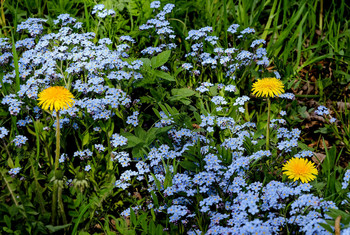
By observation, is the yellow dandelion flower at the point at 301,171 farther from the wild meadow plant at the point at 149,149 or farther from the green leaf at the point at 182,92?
the green leaf at the point at 182,92

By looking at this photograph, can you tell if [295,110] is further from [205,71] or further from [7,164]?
[7,164]

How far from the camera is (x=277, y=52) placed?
3984 mm

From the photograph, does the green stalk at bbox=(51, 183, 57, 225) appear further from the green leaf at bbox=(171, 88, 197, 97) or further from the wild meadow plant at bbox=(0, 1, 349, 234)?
the green leaf at bbox=(171, 88, 197, 97)

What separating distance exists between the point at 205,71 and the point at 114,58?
1089 millimetres

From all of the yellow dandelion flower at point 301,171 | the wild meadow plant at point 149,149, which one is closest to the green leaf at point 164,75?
the wild meadow plant at point 149,149

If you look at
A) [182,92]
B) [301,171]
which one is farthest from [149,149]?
[301,171]

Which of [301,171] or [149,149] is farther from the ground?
[149,149]

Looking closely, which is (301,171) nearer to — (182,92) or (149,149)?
(149,149)

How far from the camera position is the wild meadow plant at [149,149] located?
228cm

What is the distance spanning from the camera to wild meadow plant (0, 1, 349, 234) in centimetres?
228

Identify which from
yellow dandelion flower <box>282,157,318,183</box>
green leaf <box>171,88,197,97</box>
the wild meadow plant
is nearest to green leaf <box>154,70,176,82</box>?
the wild meadow plant

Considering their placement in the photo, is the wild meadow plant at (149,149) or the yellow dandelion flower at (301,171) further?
the yellow dandelion flower at (301,171)

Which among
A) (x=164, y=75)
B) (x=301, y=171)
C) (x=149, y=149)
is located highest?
(x=164, y=75)

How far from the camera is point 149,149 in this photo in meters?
2.88
